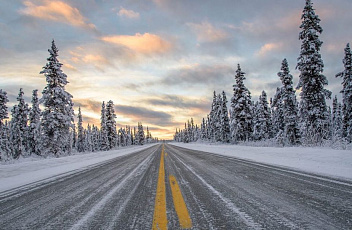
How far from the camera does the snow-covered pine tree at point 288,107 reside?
2645 centimetres

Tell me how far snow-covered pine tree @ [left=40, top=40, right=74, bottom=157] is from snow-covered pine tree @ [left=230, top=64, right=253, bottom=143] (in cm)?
2565

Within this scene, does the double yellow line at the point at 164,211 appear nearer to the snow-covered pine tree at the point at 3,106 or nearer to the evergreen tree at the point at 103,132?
the snow-covered pine tree at the point at 3,106

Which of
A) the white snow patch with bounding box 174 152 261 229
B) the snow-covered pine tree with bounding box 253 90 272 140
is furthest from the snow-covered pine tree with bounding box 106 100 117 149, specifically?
the white snow patch with bounding box 174 152 261 229

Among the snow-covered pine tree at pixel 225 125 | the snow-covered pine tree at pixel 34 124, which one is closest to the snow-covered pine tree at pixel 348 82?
the snow-covered pine tree at pixel 225 125

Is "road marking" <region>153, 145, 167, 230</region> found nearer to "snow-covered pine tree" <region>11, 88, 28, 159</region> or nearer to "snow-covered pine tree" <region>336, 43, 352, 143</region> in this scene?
"snow-covered pine tree" <region>336, 43, 352, 143</region>

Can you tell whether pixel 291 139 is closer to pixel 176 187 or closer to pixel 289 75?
pixel 289 75

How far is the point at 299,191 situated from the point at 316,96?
68.0ft

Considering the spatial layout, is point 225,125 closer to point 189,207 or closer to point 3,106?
point 3,106

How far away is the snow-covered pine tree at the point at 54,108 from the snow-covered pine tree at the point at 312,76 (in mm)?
27598

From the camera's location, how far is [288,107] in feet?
89.8

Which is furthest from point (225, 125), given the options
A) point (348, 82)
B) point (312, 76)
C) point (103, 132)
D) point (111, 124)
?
point (103, 132)

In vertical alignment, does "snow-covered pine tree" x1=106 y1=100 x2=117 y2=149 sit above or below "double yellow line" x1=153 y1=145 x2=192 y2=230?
above

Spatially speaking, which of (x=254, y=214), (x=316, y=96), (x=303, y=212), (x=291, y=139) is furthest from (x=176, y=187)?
(x=291, y=139)

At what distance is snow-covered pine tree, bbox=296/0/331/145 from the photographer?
19.9m
